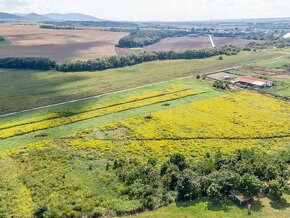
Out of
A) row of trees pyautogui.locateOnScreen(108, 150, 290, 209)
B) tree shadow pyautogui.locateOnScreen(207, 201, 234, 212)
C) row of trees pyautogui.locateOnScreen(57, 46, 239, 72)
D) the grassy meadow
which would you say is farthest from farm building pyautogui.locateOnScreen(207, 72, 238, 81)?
tree shadow pyautogui.locateOnScreen(207, 201, 234, 212)

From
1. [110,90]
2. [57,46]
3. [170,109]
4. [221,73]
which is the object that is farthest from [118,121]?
[57,46]

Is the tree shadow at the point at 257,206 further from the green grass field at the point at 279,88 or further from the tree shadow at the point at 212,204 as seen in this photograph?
the green grass field at the point at 279,88

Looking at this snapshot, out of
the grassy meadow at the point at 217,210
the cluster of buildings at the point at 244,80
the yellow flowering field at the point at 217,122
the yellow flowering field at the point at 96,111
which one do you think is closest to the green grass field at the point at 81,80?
the cluster of buildings at the point at 244,80

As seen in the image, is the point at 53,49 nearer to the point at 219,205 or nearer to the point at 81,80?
the point at 81,80

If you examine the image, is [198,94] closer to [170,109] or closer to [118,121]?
[170,109]

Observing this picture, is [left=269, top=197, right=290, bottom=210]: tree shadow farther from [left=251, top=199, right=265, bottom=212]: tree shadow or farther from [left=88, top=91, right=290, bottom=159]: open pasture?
[left=88, top=91, right=290, bottom=159]: open pasture
